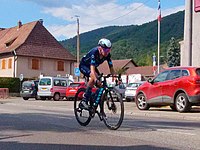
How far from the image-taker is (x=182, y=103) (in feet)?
50.8

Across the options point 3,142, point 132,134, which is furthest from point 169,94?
point 3,142

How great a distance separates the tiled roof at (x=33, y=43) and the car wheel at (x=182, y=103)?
41.3 metres

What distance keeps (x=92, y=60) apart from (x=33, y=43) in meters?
50.5

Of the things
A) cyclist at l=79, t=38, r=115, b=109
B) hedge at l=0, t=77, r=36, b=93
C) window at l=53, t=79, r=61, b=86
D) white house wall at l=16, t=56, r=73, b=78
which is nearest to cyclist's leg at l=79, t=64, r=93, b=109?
cyclist at l=79, t=38, r=115, b=109

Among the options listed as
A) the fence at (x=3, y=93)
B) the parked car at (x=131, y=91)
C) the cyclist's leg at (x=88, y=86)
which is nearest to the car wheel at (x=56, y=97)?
the parked car at (x=131, y=91)

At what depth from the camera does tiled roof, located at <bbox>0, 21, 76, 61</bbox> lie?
5681 centimetres

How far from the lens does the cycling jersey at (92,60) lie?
29.5 feet

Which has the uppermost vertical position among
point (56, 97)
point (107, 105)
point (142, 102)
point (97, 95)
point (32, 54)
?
point (32, 54)

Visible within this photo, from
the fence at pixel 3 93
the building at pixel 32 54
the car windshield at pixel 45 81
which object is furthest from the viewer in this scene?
the building at pixel 32 54

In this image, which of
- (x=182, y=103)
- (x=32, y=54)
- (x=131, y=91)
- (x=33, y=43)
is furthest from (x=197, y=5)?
(x=33, y=43)

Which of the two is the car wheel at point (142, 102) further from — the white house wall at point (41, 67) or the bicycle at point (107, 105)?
the white house wall at point (41, 67)

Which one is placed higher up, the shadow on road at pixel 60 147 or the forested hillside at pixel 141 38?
the forested hillside at pixel 141 38

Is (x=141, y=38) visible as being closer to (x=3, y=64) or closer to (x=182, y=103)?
(x=3, y=64)

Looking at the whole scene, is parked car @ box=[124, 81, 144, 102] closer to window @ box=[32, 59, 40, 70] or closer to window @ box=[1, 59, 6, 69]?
window @ box=[32, 59, 40, 70]
